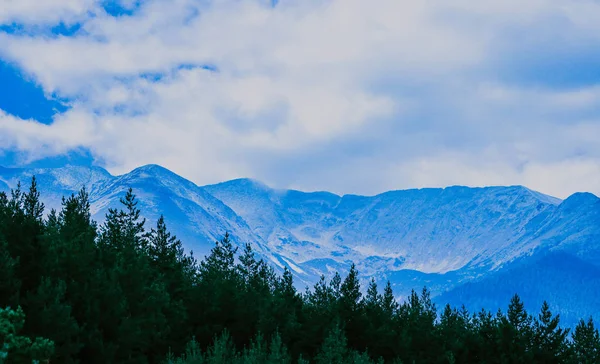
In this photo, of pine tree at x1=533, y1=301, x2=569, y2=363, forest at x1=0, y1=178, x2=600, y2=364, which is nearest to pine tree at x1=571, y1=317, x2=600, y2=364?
forest at x1=0, y1=178, x2=600, y2=364

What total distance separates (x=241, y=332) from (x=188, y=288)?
7.99 metres

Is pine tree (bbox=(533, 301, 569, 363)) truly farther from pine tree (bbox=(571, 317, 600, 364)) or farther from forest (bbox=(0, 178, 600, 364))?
pine tree (bbox=(571, 317, 600, 364))

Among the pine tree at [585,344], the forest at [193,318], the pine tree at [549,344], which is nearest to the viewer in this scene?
the forest at [193,318]

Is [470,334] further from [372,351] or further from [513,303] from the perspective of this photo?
[372,351]

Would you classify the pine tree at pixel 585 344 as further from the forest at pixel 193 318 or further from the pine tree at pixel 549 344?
the pine tree at pixel 549 344

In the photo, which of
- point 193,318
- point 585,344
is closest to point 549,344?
point 585,344

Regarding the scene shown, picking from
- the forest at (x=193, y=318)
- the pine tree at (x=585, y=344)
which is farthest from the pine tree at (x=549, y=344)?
the pine tree at (x=585, y=344)

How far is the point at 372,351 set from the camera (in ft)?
232

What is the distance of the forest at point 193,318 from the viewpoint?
1791 inches

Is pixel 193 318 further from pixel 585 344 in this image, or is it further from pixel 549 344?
pixel 585 344

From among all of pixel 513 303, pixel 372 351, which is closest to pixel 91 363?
pixel 372 351

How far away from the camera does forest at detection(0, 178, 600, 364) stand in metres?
45.5

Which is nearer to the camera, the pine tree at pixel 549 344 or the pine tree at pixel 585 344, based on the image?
the pine tree at pixel 549 344

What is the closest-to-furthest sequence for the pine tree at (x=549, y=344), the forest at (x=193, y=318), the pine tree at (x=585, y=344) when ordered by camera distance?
the forest at (x=193, y=318) → the pine tree at (x=549, y=344) → the pine tree at (x=585, y=344)
